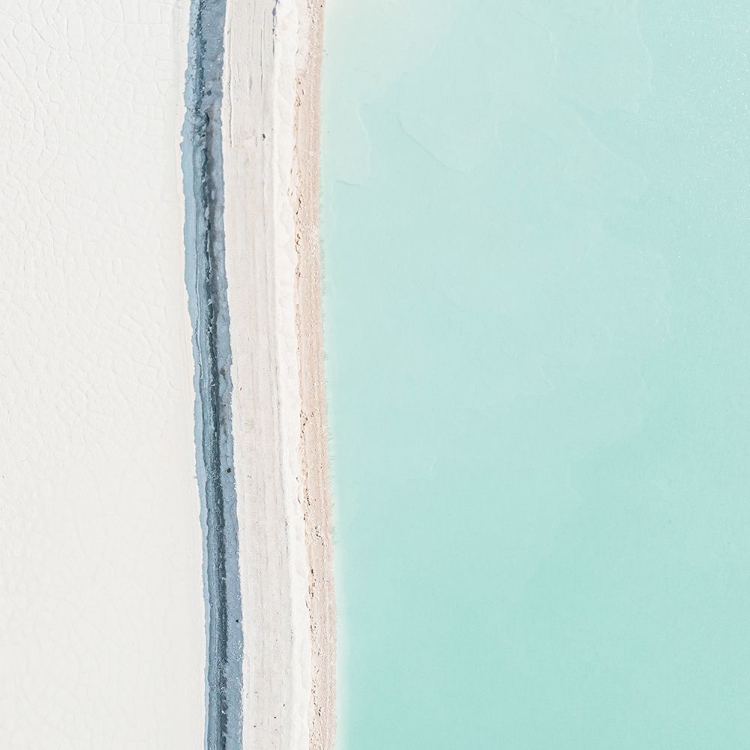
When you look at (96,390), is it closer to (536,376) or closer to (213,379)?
(213,379)

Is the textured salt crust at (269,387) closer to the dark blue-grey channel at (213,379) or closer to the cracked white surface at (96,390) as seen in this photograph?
the dark blue-grey channel at (213,379)

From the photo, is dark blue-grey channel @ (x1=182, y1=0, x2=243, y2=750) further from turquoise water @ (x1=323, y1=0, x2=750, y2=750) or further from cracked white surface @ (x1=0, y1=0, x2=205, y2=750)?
turquoise water @ (x1=323, y1=0, x2=750, y2=750)

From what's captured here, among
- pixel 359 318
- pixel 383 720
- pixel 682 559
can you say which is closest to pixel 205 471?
pixel 359 318

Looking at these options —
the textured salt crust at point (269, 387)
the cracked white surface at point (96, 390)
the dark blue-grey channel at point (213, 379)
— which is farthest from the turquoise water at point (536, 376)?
the cracked white surface at point (96, 390)

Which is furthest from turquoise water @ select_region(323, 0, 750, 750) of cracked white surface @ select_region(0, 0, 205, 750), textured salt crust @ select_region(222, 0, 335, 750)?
cracked white surface @ select_region(0, 0, 205, 750)

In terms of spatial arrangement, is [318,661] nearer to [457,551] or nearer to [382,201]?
[457,551]
